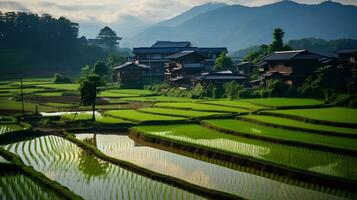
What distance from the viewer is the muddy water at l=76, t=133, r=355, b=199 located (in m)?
14.7

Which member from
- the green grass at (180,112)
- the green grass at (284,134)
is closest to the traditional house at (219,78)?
the green grass at (180,112)

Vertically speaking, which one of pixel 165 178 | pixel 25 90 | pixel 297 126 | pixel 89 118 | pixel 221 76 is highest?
pixel 221 76

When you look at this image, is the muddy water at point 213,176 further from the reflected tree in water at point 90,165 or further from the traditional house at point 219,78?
the traditional house at point 219,78

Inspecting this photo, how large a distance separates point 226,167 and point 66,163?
7.42 m

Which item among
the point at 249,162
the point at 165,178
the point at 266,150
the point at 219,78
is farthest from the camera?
the point at 219,78

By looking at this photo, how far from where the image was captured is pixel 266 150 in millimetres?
21312

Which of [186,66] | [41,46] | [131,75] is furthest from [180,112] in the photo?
[41,46]

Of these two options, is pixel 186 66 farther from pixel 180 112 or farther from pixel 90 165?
pixel 90 165

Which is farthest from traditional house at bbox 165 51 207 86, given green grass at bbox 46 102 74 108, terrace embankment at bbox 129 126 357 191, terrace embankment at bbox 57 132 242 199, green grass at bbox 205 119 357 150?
terrace embankment at bbox 57 132 242 199

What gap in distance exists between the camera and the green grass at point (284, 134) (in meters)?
21.4

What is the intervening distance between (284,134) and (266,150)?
13.0 feet

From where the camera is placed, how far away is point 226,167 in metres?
19.2

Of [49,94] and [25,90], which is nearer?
[49,94]

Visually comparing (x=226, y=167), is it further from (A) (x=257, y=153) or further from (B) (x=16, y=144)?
(B) (x=16, y=144)
